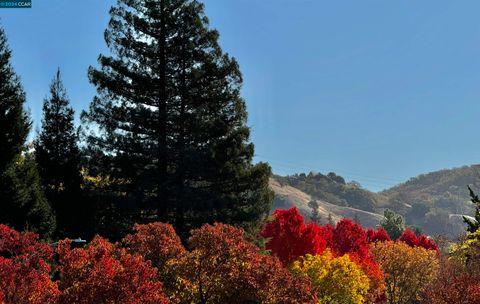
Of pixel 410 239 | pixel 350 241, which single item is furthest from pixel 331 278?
pixel 410 239

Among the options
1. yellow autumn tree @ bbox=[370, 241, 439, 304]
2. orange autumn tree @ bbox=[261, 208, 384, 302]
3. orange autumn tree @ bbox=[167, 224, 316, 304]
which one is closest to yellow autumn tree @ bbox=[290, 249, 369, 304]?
orange autumn tree @ bbox=[261, 208, 384, 302]

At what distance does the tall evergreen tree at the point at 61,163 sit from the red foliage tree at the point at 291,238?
14.7 meters

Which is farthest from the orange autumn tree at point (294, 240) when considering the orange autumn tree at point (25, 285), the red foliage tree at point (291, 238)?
the orange autumn tree at point (25, 285)

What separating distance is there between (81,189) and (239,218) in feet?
41.1

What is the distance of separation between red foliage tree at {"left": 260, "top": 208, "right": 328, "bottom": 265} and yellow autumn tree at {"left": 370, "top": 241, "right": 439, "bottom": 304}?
621 inches

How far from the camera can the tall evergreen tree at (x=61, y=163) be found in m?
36.7

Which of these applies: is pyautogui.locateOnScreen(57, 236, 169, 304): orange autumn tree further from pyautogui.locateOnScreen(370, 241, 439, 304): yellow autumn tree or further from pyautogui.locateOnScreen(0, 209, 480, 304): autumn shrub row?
pyautogui.locateOnScreen(370, 241, 439, 304): yellow autumn tree

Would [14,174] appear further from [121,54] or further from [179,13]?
[179,13]

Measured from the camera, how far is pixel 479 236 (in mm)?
31906

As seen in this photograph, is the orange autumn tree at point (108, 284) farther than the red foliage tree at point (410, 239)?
No

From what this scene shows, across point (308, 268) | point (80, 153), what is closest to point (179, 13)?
point (80, 153)

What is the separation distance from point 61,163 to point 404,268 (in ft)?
116

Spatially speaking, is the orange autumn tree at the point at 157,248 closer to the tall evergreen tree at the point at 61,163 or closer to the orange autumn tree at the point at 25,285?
the orange autumn tree at the point at 25,285

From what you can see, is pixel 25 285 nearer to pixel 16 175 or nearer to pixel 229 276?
pixel 229 276
